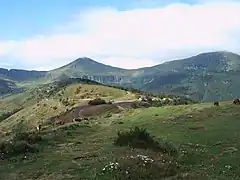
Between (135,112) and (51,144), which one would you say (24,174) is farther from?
(135,112)

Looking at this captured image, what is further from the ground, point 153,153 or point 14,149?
point 153,153

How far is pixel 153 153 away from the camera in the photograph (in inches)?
1094

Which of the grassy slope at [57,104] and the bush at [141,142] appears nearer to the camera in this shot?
the bush at [141,142]

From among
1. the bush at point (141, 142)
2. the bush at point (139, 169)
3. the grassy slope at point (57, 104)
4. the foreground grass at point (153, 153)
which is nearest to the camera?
the bush at point (139, 169)

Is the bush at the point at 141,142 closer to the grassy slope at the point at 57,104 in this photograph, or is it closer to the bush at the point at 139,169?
the bush at the point at 139,169

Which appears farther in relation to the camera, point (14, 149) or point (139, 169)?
point (14, 149)

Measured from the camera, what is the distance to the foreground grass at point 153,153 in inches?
926

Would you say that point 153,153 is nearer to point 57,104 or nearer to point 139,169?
point 139,169

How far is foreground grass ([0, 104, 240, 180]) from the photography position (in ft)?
77.2

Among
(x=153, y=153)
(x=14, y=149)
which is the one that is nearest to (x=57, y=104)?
(x=14, y=149)

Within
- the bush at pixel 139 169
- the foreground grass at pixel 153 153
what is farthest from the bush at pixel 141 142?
the bush at pixel 139 169

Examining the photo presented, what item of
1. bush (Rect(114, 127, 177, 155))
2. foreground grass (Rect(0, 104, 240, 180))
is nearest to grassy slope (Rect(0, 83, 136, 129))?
foreground grass (Rect(0, 104, 240, 180))

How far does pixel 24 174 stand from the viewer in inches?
938

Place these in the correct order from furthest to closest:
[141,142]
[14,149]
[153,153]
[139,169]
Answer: [141,142] → [14,149] → [153,153] → [139,169]
